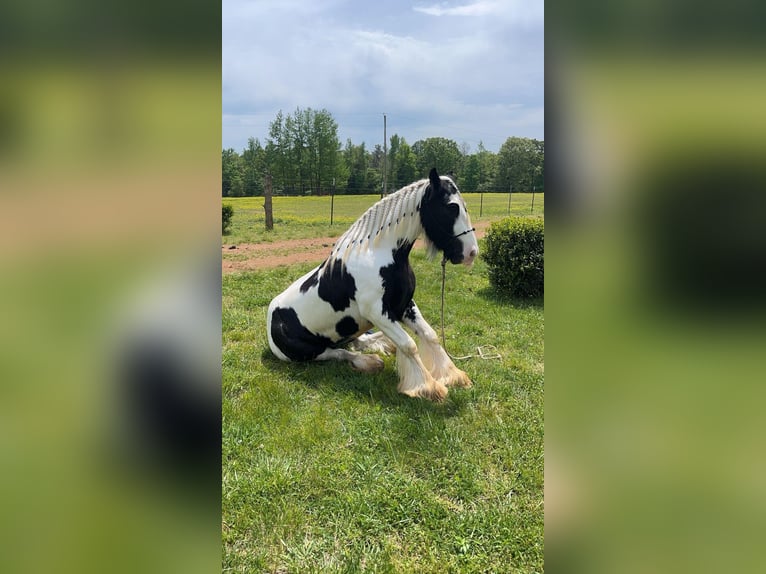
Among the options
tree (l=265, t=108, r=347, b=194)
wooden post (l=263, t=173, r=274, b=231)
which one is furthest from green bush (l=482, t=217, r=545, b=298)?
tree (l=265, t=108, r=347, b=194)

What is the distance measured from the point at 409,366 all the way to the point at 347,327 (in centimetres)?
69

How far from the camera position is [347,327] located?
392cm

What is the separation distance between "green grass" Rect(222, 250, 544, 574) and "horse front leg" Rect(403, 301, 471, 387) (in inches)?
5.0

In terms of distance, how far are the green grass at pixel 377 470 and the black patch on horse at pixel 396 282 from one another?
0.72 m

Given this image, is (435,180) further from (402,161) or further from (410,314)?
(402,161)

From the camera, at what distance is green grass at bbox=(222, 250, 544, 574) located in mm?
2115

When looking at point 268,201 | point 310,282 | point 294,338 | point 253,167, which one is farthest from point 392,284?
point 253,167

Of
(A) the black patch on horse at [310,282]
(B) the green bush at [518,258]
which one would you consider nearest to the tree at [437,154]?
(B) the green bush at [518,258]

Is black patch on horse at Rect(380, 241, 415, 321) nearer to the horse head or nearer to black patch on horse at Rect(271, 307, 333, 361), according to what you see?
the horse head

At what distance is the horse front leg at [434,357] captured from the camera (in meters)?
3.74
